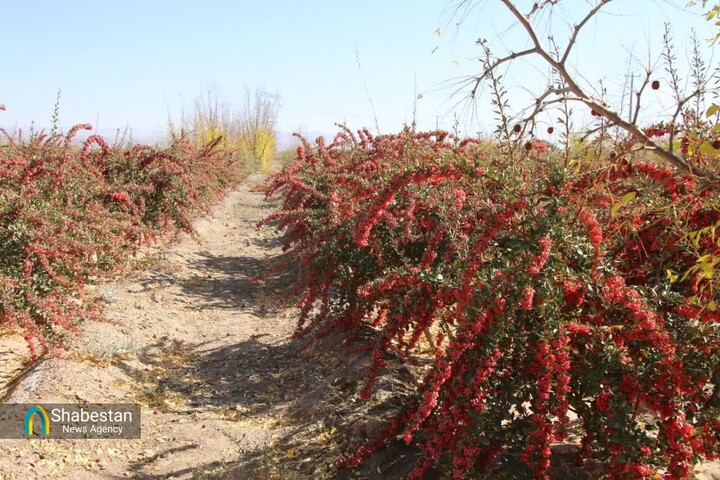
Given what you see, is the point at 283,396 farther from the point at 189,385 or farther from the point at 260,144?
the point at 260,144

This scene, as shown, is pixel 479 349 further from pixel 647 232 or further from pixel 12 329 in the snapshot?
pixel 12 329

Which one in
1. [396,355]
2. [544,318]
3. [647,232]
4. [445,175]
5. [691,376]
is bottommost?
[396,355]

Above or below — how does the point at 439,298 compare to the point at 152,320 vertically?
above

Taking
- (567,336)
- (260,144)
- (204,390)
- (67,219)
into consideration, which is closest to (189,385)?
(204,390)

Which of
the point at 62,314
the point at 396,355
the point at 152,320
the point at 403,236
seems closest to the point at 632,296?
the point at 403,236

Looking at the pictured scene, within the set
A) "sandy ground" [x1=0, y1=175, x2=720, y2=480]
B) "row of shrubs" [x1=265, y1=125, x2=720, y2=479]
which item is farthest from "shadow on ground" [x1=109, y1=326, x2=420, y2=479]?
"row of shrubs" [x1=265, y1=125, x2=720, y2=479]

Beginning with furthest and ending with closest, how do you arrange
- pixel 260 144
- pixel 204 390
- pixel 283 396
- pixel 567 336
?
pixel 260 144 → pixel 204 390 → pixel 283 396 → pixel 567 336

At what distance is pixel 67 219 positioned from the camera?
5266 millimetres

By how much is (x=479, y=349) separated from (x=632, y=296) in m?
0.64

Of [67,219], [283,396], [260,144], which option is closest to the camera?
[283,396]

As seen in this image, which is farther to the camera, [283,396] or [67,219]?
[67,219]

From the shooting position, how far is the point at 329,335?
528 centimetres

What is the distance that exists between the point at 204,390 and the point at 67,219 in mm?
1988

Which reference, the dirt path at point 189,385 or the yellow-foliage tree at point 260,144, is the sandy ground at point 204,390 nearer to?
the dirt path at point 189,385
